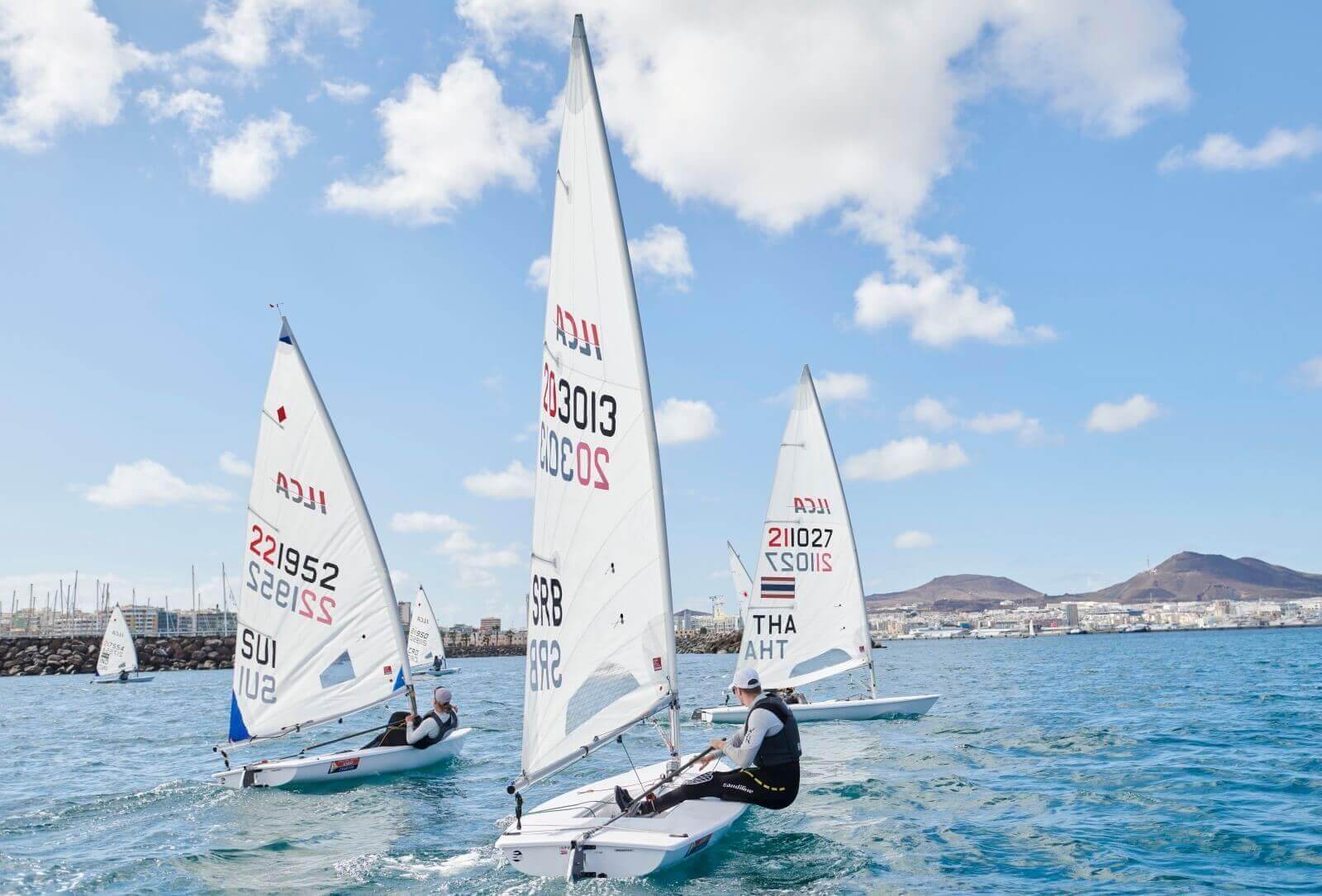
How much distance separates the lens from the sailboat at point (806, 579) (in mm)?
24562

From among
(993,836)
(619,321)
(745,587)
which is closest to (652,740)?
(993,836)

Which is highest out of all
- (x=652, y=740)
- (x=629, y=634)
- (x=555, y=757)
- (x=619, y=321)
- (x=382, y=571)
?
(x=619, y=321)

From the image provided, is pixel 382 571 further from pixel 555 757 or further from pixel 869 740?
pixel 869 740

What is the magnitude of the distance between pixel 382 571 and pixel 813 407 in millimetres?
12686

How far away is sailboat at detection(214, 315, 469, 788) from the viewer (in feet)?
56.3

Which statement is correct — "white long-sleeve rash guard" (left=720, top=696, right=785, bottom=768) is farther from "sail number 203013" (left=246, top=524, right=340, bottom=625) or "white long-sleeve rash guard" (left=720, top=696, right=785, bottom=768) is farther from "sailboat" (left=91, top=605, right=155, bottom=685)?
"sailboat" (left=91, top=605, right=155, bottom=685)

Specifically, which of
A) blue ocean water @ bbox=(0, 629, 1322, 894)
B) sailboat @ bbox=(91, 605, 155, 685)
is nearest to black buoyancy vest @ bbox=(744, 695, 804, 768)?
blue ocean water @ bbox=(0, 629, 1322, 894)

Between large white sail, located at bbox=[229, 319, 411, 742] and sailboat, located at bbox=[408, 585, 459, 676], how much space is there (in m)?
46.0

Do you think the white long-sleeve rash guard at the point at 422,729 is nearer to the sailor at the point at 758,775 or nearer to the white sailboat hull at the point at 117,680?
the sailor at the point at 758,775

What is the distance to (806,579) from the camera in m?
24.8

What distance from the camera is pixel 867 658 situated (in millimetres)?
24734

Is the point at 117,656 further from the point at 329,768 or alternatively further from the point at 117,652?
the point at 329,768

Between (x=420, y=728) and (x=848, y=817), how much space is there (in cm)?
803

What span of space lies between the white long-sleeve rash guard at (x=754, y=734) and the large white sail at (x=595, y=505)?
1095 millimetres
